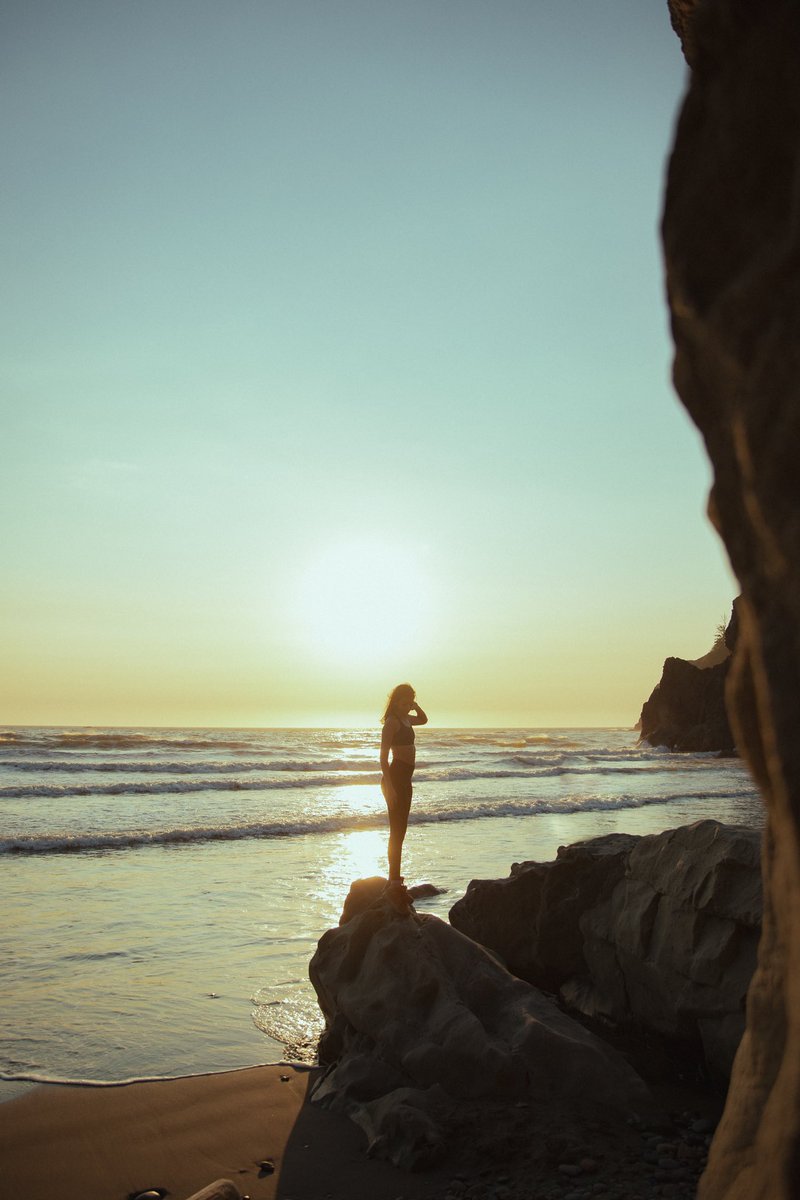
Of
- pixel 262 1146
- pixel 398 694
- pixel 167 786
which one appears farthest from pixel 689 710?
pixel 262 1146

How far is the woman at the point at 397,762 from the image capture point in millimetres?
8117

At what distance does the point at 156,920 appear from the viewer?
11.4 m

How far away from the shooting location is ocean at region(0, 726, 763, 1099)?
25.0ft

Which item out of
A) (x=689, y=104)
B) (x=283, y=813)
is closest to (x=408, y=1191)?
(x=689, y=104)

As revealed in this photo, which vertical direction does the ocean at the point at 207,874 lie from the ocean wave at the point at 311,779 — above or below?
above

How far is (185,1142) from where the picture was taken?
18.5ft

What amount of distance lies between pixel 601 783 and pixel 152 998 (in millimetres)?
31951

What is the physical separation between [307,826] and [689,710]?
2164 inches

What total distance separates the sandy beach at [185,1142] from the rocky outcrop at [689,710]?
2482 inches

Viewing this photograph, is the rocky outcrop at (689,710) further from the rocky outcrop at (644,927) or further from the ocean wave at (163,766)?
the rocky outcrop at (644,927)

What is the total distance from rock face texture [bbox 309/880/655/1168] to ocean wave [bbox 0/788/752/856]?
12.1m

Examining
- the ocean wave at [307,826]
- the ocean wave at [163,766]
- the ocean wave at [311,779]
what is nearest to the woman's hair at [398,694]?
the ocean wave at [307,826]

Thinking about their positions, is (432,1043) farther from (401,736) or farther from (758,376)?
(758,376)

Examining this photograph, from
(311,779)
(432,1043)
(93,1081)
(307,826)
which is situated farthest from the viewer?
(311,779)
